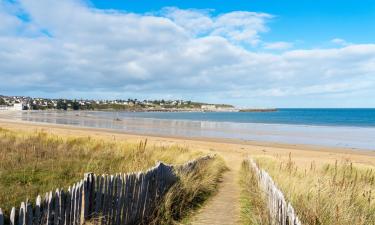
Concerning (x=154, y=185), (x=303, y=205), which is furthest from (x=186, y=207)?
(x=303, y=205)

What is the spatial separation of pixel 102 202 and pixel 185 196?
344 cm

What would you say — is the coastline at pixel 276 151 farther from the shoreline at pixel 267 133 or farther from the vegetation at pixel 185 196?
the vegetation at pixel 185 196

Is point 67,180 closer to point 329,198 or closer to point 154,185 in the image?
point 154,185

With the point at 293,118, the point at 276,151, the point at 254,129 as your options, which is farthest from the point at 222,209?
the point at 293,118

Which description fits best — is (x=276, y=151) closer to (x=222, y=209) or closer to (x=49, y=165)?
(x=49, y=165)

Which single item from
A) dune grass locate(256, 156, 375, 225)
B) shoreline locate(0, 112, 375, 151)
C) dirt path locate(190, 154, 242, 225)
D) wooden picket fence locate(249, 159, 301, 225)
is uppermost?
wooden picket fence locate(249, 159, 301, 225)

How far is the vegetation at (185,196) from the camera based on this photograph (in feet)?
24.1

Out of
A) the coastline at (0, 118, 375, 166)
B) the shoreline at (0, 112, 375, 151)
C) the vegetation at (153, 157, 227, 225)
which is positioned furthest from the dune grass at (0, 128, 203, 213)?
the shoreline at (0, 112, 375, 151)

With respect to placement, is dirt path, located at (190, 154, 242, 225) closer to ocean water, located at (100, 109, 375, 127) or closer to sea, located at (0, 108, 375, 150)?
sea, located at (0, 108, 375, 150)

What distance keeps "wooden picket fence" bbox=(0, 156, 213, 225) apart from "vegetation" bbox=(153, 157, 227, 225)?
0.18m

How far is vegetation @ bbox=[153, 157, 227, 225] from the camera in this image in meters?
7.36

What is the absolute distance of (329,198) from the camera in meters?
6.97

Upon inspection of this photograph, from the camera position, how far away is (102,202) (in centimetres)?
545

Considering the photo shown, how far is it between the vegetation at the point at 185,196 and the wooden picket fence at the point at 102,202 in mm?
181
